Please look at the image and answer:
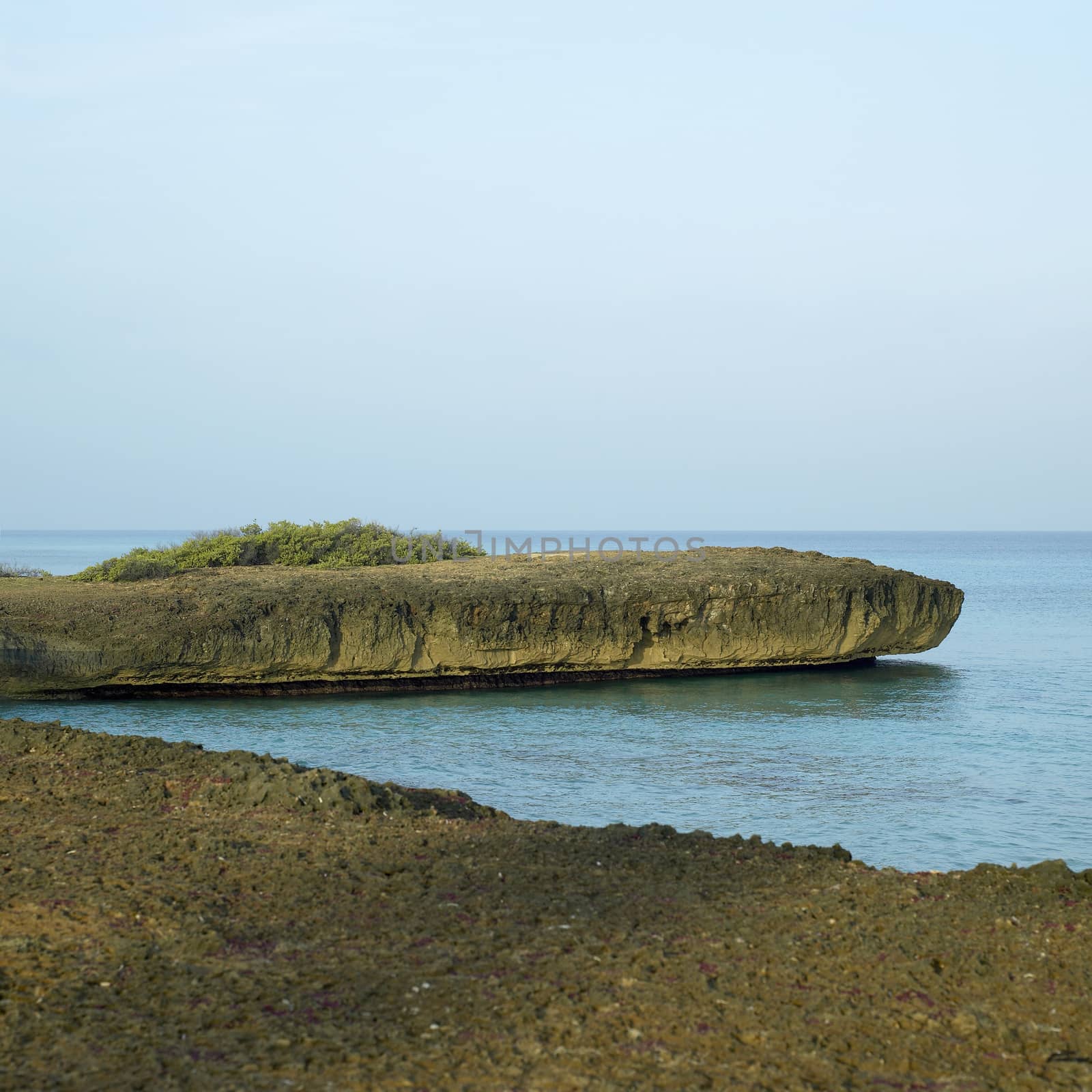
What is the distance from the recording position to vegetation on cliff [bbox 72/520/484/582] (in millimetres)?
24531

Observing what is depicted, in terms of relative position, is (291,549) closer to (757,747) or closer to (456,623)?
(456,623)

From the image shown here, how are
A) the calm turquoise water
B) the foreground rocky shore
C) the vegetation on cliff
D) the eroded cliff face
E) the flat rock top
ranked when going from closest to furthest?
the foreground rocky shore, the calm turquoise water, the eroded cliff face, the flat rock top, the vegetation on cliff

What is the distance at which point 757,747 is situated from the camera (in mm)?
14469

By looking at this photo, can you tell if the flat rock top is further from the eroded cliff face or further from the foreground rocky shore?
the foreground rocky shore

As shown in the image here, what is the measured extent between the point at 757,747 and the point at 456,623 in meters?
6.96

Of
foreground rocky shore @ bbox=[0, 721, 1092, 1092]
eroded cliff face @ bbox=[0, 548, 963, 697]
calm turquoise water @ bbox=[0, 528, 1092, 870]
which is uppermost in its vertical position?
eroded cliff face @ bbox=[0, 548, 963, 697]

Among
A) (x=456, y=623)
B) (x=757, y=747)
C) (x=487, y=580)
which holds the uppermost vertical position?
(x=487, y=580)

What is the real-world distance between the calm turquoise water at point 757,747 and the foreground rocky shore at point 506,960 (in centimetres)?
316

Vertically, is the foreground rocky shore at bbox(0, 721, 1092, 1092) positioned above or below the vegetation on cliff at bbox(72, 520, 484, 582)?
below

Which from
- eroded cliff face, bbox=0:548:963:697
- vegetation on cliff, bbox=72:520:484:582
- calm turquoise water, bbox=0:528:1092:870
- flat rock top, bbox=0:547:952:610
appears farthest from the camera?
vegetation on cliff, bbox=72:520:484:582

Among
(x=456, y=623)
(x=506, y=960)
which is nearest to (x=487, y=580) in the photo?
(x=456, y=623)

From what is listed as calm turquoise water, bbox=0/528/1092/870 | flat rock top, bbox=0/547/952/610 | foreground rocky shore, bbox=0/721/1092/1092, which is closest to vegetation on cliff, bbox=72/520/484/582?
flat rock top, bbox=0/547/952/610

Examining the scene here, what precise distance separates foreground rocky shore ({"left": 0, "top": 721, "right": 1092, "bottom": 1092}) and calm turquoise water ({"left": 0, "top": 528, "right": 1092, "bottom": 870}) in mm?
3160

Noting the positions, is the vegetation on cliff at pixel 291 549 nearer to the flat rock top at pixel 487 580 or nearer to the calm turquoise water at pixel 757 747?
the flat rock top at pixel 487 580
